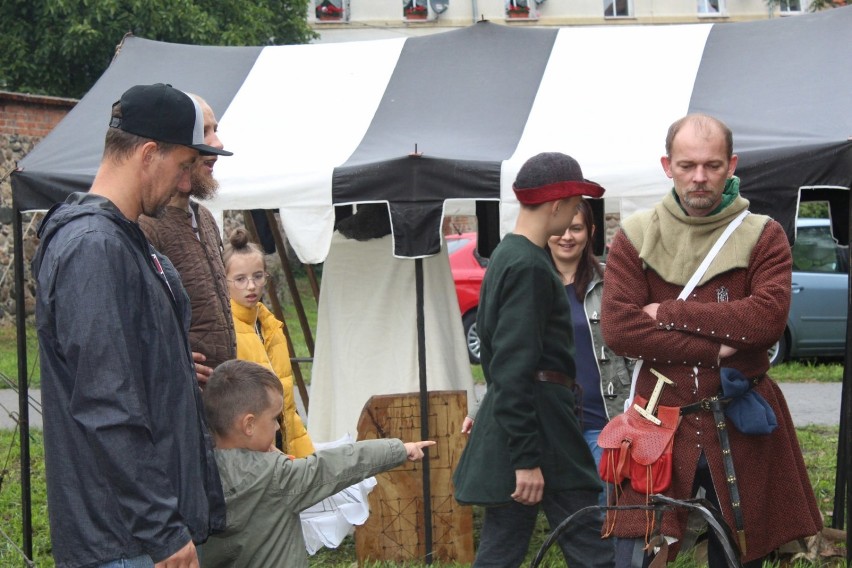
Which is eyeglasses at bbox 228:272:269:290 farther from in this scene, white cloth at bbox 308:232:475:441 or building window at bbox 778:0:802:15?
building window at bbox 778:0:802:15

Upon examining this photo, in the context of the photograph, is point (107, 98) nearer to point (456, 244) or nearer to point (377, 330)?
point (377, 330)

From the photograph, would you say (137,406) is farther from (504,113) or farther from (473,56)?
(473,56)

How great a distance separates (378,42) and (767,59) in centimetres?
204

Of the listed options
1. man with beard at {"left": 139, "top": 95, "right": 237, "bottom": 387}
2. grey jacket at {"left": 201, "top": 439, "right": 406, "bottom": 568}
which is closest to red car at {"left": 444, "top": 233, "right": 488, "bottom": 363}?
man with beard at {"left": 139, "top": 95, "right": 237, "bottom": 387}

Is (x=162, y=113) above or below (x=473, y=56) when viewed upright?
below

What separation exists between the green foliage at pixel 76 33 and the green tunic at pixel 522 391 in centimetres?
1413

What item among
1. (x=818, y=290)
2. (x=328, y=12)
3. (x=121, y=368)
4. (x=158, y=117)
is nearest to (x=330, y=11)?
(x=328, y=12)

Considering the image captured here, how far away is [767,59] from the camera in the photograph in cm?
511

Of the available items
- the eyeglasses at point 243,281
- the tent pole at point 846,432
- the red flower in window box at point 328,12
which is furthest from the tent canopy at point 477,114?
the red flower in window box at point 328,12

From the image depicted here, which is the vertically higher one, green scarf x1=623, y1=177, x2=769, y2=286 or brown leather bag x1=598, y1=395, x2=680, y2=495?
green scarf x1=623, y1=177, x2=769, y2=286

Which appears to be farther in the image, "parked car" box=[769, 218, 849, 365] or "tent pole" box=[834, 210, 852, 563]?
"parked car" box=[769, 218, 849, 365]

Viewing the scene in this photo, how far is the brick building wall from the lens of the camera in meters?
12.6

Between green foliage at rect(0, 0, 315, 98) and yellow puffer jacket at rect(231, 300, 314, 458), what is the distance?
40.7 ft

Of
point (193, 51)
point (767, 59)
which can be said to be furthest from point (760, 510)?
point (193, 51)
